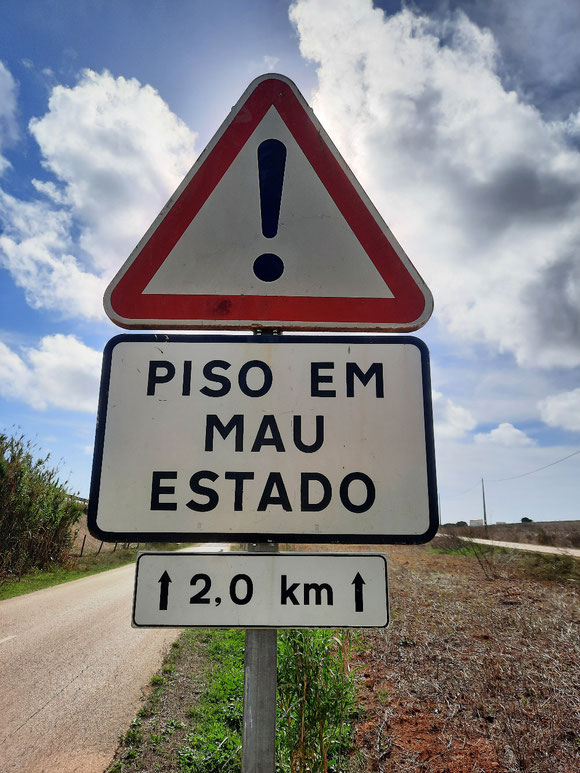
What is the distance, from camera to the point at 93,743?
3.83 meters

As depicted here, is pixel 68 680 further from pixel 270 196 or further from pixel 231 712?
pixel 270 196

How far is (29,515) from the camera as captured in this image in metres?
14.0

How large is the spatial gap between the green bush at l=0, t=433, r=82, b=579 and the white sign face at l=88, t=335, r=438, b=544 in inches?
571

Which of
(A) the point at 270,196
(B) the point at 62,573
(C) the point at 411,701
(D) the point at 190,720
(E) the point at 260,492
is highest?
(A) the point at 270,196

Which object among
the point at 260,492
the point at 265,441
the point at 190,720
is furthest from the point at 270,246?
the point at 190,720

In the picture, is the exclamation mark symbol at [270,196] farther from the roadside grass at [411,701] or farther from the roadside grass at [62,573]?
the roadside grass at [62,573]

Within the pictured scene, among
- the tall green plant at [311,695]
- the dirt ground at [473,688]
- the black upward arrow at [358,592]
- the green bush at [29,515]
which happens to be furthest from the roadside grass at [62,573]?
the black upward arrow at [358,592]

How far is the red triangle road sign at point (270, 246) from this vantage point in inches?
46.3

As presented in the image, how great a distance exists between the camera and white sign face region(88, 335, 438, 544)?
1.00 meters

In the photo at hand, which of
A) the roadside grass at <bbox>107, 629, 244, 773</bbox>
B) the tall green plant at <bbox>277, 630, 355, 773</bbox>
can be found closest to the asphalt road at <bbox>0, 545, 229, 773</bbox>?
the roadside grass at <bbox>107, 629, 244, 773</bbox>

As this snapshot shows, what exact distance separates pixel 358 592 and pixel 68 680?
5.73 metres

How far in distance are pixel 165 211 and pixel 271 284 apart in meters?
0.37

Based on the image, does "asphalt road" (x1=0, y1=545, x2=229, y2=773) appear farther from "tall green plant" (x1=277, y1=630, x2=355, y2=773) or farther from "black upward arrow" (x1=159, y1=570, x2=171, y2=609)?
"black upward arrow" (x1=159, y1=570, x2=171, y2=609)

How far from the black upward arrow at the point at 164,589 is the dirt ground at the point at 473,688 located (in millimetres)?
3098
